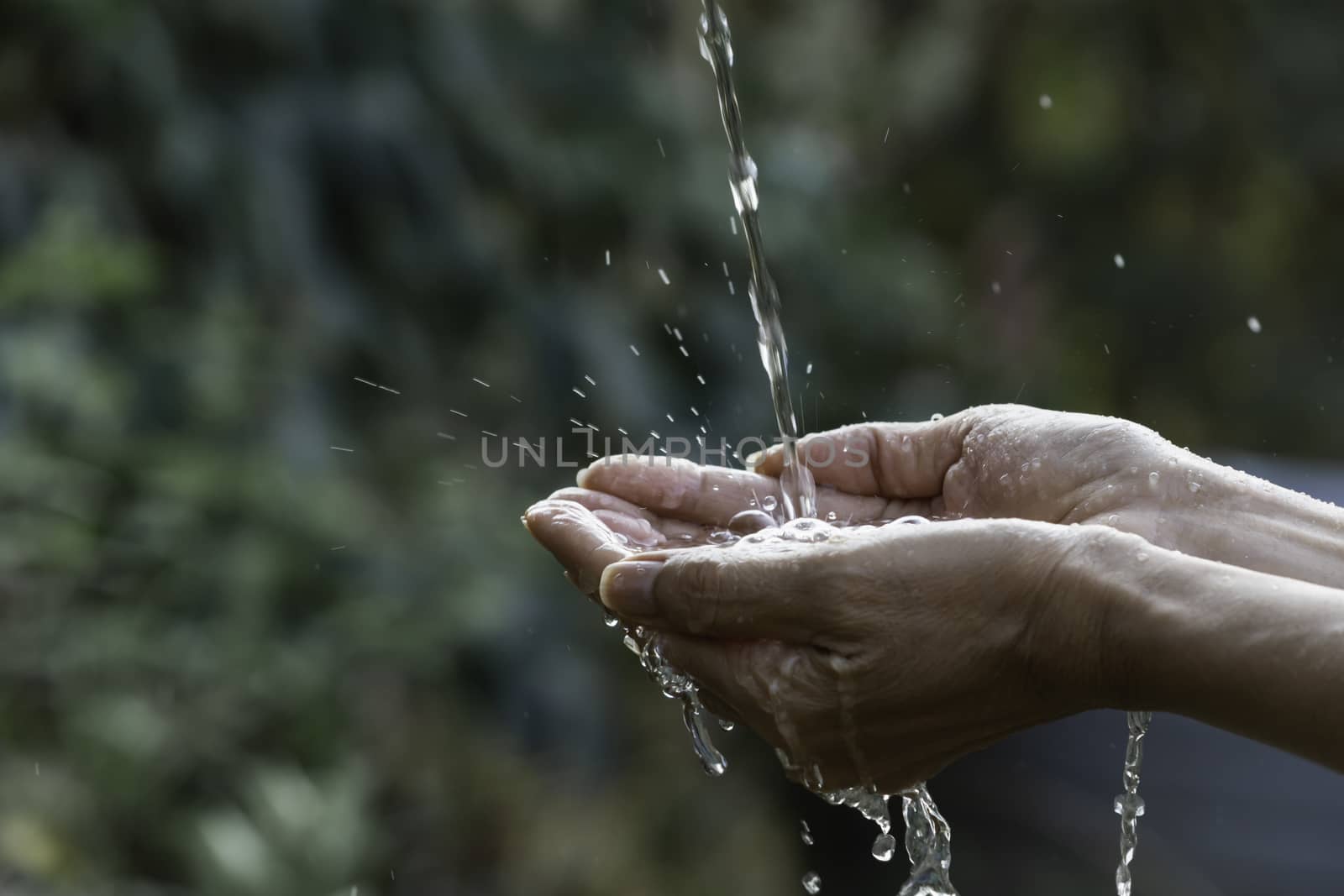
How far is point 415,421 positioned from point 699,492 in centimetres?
166

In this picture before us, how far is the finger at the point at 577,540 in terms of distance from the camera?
134cm

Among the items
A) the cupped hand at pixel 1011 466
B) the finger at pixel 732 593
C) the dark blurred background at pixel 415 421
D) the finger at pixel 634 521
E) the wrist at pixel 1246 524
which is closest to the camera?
the finger at pixel 732 593

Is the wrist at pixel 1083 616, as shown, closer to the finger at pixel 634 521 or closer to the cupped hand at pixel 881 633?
the cupped hand at pixel 881 633

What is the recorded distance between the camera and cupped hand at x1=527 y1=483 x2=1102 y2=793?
1.11m

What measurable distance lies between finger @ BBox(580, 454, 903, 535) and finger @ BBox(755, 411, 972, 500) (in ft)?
0.06

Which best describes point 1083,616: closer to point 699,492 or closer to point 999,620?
point 999,620

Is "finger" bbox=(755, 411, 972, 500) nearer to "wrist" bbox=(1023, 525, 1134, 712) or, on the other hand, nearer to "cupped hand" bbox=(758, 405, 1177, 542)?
"cupped hand" bbox=(758, 405, 1177, 542)

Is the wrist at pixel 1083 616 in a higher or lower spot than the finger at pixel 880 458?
lower

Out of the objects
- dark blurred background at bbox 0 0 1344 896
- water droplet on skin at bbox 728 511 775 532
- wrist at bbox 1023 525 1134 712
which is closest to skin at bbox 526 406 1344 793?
wrist at bbox 1023 525 1134 712

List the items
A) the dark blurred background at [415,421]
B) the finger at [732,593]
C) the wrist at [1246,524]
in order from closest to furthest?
the finger at [732,593], the wrist at [1246,524], the dark blurred background at [415,421]

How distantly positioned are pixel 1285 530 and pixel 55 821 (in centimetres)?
210

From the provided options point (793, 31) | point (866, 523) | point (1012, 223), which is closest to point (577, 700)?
point (866, 523)

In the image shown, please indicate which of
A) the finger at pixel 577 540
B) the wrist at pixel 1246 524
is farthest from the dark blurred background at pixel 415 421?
the finger at pixel 577 540

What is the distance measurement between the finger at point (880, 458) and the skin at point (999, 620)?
0.27m
